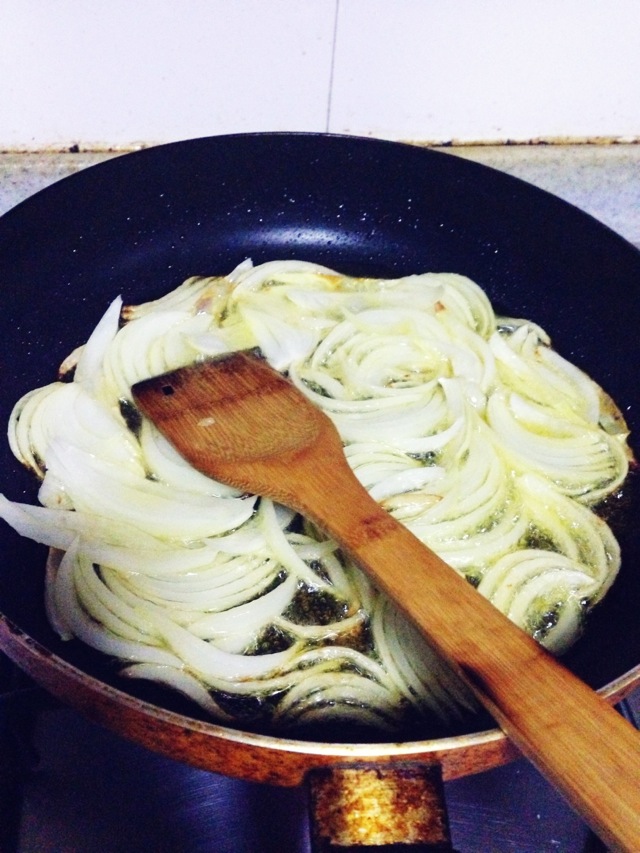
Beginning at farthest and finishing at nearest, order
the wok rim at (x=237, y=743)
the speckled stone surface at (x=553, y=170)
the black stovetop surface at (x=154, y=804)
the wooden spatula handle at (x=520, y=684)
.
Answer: the speckled stone surface at (x=553, y=170), the black stovetop surface at (x=154, y=804), the wok rim at (x=237, y=743), the wooden spatula handle at (x=520, y=684)

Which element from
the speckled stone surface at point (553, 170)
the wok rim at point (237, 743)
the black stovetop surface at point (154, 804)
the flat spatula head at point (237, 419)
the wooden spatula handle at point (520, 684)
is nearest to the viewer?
Result: the wooden spatula handle at point (520, 684)

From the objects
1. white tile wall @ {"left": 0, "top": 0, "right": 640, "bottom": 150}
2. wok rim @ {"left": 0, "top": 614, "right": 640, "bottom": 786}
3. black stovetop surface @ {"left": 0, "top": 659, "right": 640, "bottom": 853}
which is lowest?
black stovetop surface @ {"left": 0, "top": 659, "right": 640, "bottom": 853}

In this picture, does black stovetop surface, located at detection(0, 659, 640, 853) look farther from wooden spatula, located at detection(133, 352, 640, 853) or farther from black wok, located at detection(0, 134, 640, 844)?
wooden spatula, located at detection(133, 352, 640, 853)

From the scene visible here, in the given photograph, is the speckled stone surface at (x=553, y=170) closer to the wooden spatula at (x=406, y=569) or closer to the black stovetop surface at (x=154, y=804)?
the wooden spatula at (x=406, y=569)

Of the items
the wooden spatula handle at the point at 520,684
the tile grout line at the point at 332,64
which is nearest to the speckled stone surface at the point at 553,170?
the tile grout line at the point at 332,64

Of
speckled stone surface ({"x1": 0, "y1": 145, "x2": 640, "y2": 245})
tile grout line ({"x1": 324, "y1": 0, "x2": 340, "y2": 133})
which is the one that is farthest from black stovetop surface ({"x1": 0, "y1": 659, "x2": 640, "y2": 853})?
tile grout line ({"x1": 324, "y1": 0, "x2": 340, "y2": 133})

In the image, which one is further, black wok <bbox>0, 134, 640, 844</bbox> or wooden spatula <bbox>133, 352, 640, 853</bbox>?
black wok <bbox>0, 134, 640, 844</bbox>

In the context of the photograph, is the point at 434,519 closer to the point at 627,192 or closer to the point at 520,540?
the point at 520,540
